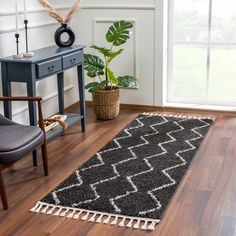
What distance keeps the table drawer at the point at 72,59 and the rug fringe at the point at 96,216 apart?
54.6 inches

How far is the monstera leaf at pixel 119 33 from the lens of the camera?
14.2ft

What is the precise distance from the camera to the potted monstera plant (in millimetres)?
4328

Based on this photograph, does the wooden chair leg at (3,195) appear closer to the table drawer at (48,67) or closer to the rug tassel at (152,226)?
the rug tassel at (152,226)

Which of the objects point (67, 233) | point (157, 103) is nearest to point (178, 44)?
point (157, 103)

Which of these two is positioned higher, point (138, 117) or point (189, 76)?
point (189, 76)

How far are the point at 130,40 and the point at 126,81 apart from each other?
1.77 feet

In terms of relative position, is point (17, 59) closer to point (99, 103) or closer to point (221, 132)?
point (99, 103)

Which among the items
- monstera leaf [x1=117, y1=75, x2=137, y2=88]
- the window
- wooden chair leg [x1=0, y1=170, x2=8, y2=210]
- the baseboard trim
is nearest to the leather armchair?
wooden chair leg [x1=0, y1=170, x2=8, y2=210]

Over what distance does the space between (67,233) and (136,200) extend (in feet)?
1.74

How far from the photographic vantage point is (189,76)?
480cm

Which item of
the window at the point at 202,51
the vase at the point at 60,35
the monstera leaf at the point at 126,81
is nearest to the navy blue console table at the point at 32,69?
the vase at the point at 60,35

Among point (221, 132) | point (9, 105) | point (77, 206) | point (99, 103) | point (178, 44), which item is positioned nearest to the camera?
point (77, 206)

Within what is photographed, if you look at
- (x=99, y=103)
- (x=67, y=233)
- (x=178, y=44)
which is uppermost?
(x=178, y=44)

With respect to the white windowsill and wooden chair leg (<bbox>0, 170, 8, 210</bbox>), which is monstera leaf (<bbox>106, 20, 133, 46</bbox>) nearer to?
the white windowsill
